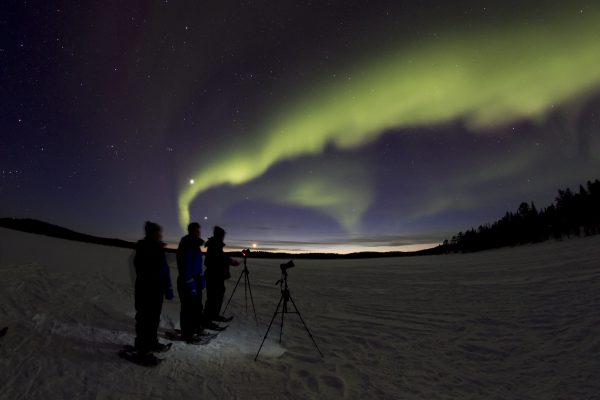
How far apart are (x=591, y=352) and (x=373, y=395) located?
16.0 feet

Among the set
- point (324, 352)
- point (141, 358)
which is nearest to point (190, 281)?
point (141, 358)

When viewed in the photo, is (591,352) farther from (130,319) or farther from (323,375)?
(130,319)


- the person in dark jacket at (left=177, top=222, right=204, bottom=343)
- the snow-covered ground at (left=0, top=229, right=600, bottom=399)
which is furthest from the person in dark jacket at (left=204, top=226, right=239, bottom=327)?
the person in dark jacket at (left=177, top=222, right=204, bottom=343)

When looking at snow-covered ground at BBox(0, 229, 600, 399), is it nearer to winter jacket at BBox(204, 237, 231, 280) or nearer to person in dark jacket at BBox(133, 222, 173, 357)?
person in dark jacket at BBox(133, 222, 173, 357)

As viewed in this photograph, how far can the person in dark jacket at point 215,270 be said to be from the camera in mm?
7551

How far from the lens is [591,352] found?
231 inches

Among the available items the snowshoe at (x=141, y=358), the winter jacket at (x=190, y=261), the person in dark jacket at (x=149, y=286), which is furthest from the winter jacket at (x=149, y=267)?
the snowshoe at (x=141, y=358)

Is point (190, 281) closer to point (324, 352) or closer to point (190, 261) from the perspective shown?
point (190, 261)

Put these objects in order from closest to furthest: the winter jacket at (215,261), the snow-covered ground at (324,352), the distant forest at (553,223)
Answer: the snow-covered ground at (324,352), the winter jacket at (215,261), the distant forest at (553,223)

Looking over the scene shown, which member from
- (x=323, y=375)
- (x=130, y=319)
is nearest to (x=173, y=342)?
(x=130, y=319)

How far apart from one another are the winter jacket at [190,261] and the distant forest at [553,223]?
7843 cm

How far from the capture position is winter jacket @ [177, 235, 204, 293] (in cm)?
596

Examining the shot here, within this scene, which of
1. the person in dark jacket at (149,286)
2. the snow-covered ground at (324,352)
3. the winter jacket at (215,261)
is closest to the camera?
the snow-covered ground at (324,352)

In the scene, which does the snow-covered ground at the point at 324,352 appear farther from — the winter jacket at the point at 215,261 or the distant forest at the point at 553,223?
the distant forest at the point at 553,223
